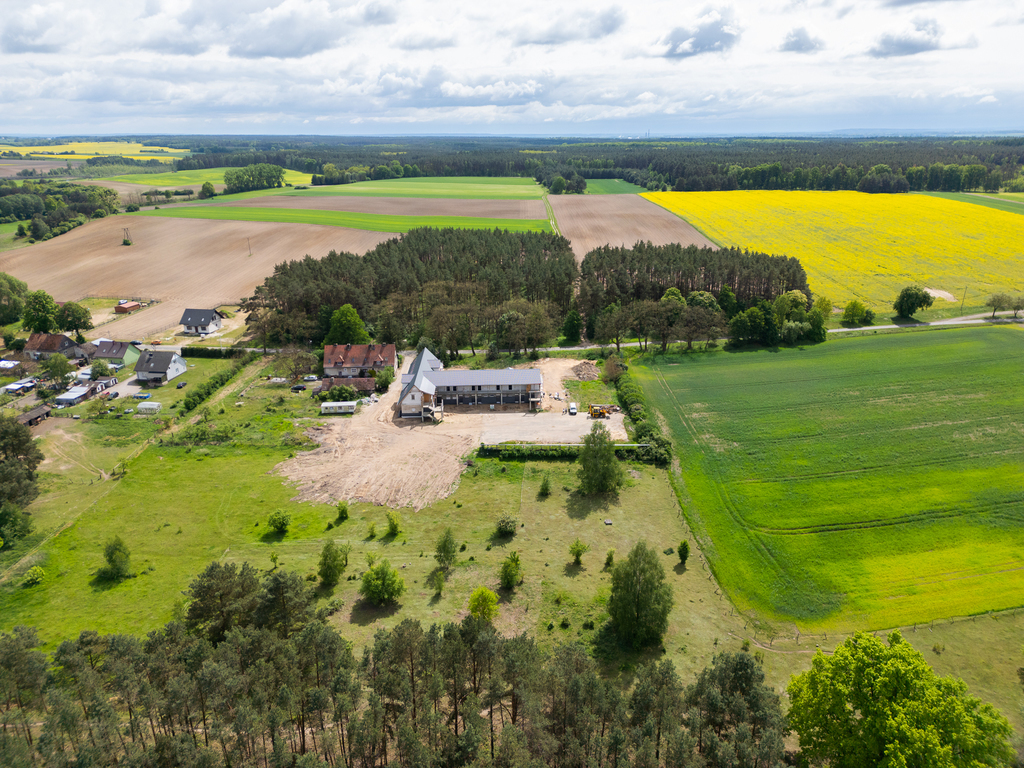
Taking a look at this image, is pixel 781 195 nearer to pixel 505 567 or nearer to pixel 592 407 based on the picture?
pixel 592 407

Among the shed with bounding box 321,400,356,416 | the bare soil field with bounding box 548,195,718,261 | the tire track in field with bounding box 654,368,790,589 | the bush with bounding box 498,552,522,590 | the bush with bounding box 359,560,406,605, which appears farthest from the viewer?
the bare soil field with bounding box 548,195,718,261

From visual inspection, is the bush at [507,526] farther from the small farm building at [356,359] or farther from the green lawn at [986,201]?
the green lawn at [986,201]

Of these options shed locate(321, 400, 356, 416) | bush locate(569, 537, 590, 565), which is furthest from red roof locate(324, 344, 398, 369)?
bush locate(569, 537, 590, 565)

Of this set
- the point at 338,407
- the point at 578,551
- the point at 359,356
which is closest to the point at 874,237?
the point at 359,356

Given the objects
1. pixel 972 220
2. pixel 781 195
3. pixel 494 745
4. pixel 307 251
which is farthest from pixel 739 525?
pixel 781 195

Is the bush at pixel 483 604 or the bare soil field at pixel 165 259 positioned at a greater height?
the bare soil field at pixel 165 259

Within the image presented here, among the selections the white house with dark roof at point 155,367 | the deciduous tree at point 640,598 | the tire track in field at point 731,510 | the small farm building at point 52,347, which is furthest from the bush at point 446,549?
the small farm building at point 52,347

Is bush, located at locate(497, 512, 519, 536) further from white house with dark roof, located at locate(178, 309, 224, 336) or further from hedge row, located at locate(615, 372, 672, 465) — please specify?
white house with dark roof, located at locate(178, 309, 224, 336)
